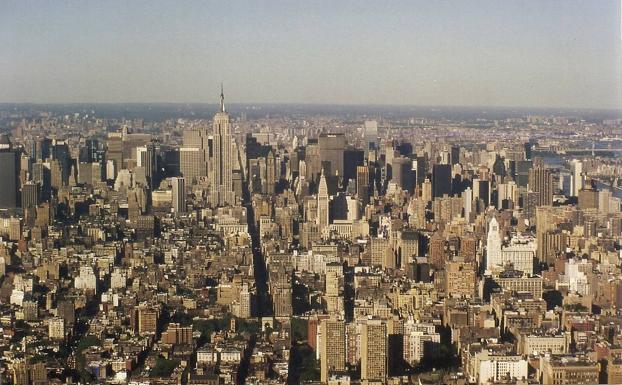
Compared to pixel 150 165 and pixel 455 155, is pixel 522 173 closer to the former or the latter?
pixel 455 155

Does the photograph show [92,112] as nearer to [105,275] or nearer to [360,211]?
[105,275]

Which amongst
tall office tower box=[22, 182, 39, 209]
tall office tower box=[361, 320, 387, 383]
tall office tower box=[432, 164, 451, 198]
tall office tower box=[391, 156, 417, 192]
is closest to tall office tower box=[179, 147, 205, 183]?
tall office tower box=[22, 182, 39, 209]

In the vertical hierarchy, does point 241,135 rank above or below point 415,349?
above

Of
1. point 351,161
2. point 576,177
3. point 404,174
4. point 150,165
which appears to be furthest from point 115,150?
point 576,177

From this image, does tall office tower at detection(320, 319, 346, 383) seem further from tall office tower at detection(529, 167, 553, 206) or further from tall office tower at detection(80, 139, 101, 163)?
tall office tower at detection(80, 139, 101, 163)

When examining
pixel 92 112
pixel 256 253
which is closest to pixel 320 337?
pixel 256 253

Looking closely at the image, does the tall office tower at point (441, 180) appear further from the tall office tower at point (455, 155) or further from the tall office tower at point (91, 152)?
the tall office tower at point (91, 152)
